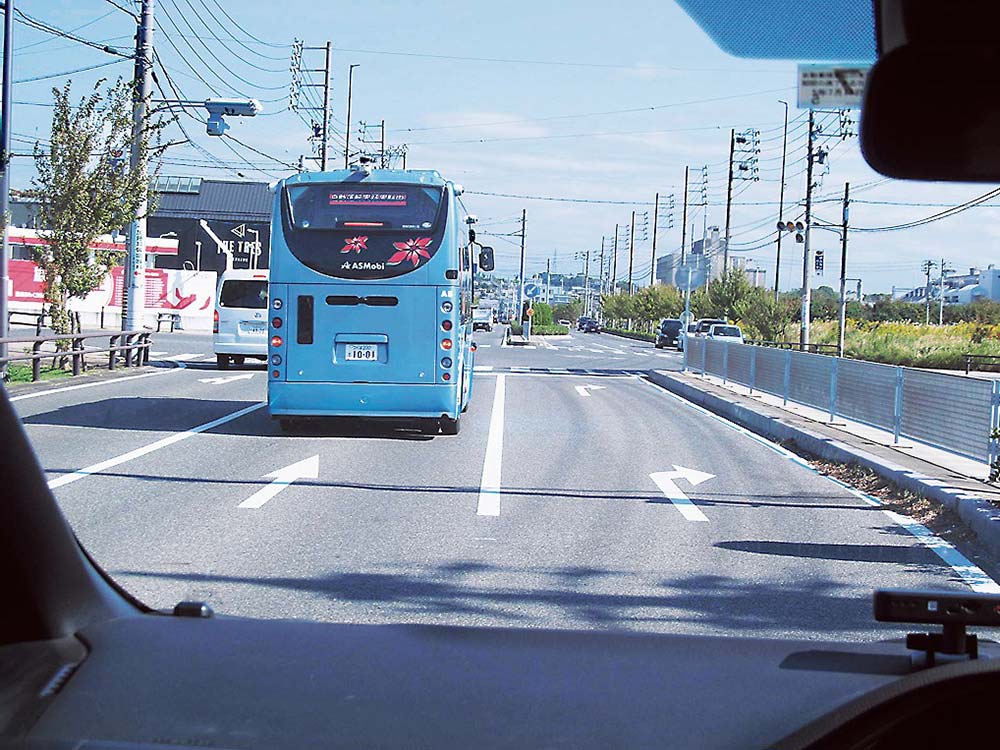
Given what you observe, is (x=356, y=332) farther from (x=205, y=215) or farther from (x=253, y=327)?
(x=205, y=215)

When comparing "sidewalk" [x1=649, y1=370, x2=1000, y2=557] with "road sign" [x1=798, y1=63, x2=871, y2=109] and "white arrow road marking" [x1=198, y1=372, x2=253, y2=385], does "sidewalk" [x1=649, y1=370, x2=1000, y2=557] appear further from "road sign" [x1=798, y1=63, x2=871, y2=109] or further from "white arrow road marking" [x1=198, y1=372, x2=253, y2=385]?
"white arrow road marking" [x1=198, y1=372, x2=253, y2=385]

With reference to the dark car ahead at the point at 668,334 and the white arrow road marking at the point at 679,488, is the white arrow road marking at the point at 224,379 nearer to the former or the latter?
the white arrow road marking at the point at 679,488

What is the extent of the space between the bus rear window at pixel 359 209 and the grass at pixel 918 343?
32.0m

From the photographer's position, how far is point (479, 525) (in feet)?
31.3

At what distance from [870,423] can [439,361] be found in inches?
238

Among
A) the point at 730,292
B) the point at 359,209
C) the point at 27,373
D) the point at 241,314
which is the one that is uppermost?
the point at 730,292

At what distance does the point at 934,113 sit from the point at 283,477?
10.7 meters

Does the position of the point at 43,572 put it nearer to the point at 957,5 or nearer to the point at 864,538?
the point at 957,5

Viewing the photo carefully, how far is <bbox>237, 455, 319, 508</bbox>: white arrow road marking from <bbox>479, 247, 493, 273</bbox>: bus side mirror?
639cm

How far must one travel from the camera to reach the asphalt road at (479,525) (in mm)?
6906

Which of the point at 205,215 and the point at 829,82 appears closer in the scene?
the point at 829,82

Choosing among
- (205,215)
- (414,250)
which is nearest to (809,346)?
(414,250)

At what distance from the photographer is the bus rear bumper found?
15.4 m

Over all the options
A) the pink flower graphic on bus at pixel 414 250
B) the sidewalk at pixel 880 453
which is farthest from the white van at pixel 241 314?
the pink flower graphic on bus at pixel 414 250
